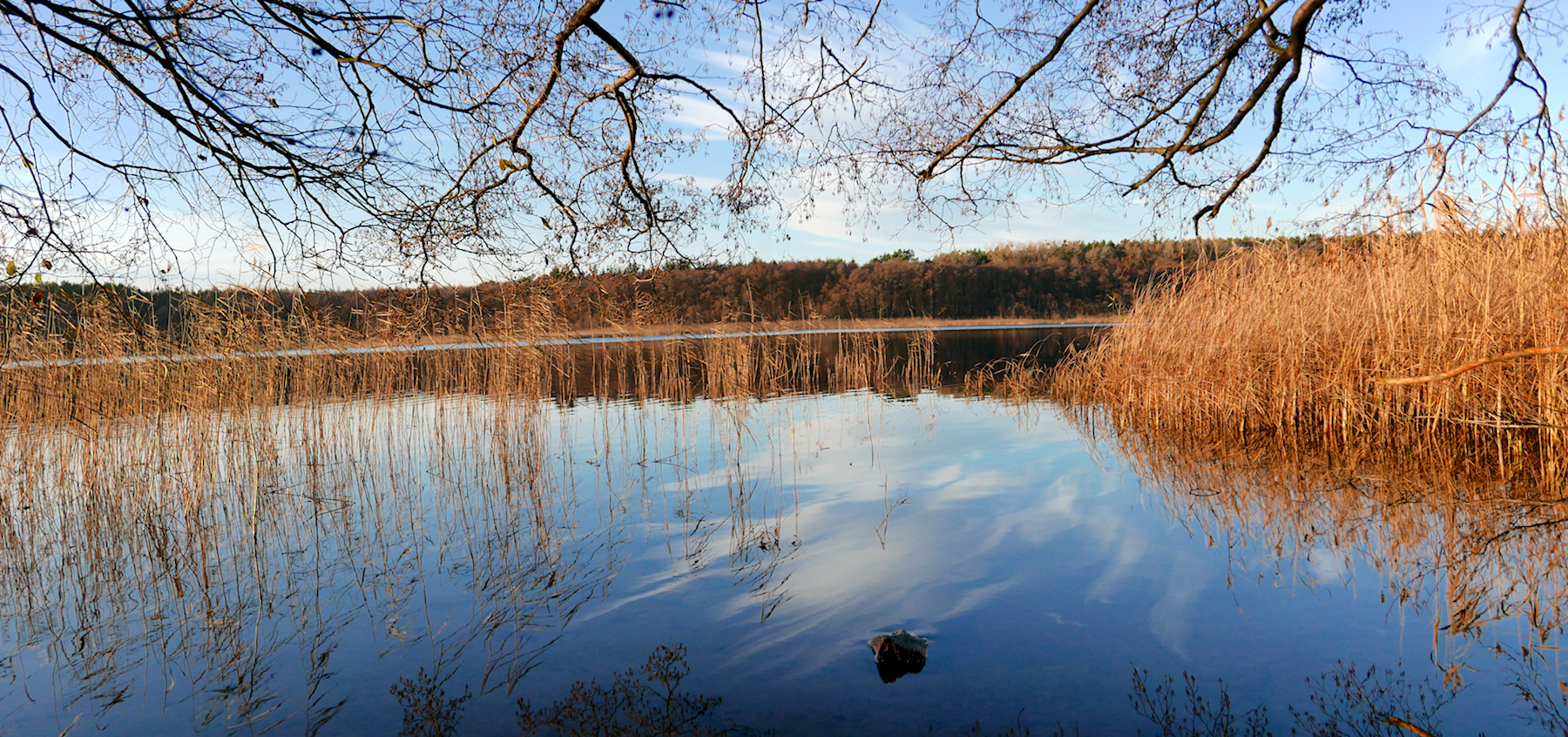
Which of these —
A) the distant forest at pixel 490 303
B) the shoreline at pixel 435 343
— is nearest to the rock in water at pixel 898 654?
the distant forest at pixel 490 303

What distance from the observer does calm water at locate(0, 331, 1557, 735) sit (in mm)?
2625

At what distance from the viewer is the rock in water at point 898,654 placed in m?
2.76

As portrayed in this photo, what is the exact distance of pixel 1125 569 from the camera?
3.74 m

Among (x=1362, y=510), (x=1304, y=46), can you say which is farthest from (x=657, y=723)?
(x=1304, y=46)

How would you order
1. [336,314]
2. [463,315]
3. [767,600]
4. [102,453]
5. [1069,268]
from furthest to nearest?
[1069,268] < [336,314] < [463,315] < [102,453] < [767,600]

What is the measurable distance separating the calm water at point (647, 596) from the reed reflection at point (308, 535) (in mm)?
23

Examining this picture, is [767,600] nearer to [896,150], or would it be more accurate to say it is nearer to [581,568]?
[581,568]

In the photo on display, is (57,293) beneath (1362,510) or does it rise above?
above

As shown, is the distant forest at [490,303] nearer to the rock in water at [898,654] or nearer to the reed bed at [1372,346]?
the reed bed at [1372,346]

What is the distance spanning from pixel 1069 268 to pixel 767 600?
37.2 m

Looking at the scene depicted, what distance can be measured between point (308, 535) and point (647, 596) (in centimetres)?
253

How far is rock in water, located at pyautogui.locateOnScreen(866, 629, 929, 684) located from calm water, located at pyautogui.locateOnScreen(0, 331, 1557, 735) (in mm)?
52

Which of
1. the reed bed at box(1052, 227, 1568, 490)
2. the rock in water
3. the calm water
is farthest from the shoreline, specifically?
the reed bed at box(1052, 227, 1568, 490)

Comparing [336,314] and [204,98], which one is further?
[336,314]
